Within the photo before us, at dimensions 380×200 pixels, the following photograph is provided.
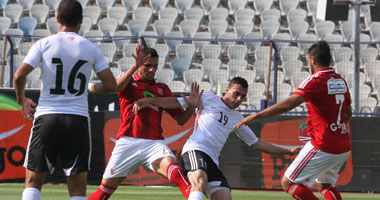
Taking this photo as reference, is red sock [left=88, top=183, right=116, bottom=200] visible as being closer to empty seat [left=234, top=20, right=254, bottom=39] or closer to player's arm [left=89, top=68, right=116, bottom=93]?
player's arm [left=89, top=68, right=116, bottom=93]

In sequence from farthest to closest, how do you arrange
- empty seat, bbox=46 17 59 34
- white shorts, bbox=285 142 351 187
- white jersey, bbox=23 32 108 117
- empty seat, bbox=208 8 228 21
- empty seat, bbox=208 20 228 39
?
empty seat, bbox=208 8 228 21 → empty seat, bbox=46 17 59 34 → empty seat, bbox=208 20 228 39 → white shorts, bbox=285 142 351 187 → white jersey, bbox=23 32 108 117

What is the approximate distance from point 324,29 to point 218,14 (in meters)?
3.61

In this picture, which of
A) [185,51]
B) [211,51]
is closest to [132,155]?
[211,51]

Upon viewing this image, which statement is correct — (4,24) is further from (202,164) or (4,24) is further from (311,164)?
(311,164)

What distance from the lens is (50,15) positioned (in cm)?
2400

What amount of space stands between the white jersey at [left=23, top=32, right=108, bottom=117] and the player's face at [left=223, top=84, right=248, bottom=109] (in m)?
2.27

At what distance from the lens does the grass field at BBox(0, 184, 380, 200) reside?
11.3 m

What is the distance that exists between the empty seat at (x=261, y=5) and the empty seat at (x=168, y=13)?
274 cm

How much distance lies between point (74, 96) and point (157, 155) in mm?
2050

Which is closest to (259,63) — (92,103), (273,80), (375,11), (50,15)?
(273,80)

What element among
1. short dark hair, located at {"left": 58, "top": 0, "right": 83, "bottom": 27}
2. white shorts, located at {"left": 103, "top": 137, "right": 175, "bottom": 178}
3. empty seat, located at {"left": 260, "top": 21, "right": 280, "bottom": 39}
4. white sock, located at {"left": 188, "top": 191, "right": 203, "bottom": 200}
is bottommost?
white sock, located at {"left": 188, "top": 191, "right": 203, "bottom": 200}

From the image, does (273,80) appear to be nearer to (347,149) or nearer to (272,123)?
(272,123)

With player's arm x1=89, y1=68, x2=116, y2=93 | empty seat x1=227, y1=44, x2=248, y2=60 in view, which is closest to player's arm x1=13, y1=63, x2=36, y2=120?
player's arm x1=89, y1=68, x2=116, y2=93

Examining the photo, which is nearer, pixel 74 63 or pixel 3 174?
pixel 74 63
